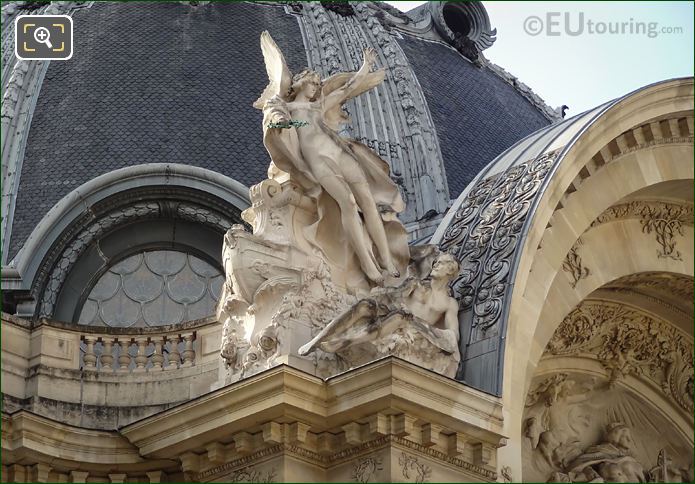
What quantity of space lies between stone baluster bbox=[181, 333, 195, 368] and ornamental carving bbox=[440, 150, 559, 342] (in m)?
2.74

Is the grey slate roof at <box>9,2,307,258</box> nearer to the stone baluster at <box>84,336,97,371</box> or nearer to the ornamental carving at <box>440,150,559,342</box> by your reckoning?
the stone baluster at <box>84,336,97,371</box>

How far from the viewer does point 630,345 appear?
22750mm

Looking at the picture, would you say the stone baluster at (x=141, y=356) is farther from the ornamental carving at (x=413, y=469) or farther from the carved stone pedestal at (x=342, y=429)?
the ornamental carving at (x=413, y=469)

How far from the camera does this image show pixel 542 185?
19594 millimetres

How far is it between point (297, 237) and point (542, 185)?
2.59 meters

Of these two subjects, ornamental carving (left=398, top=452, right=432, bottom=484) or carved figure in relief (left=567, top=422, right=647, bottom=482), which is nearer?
ornamental carving (left=398, top=452, right=432, bottom=484)

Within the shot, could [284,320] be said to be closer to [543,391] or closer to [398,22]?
[543,391]

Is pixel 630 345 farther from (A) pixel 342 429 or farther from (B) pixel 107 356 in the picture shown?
(B) pixel 107 356

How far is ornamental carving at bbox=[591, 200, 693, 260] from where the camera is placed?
2217 centimetres

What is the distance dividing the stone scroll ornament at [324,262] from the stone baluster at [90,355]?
1.56 meters

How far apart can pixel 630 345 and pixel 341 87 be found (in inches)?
209

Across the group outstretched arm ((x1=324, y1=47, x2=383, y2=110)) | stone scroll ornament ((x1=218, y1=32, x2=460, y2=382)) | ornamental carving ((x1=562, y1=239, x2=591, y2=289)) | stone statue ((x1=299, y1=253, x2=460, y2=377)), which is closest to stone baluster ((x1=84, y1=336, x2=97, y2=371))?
stone scroll ornament ((x1=218, y1=32, x2=460, y2=382))

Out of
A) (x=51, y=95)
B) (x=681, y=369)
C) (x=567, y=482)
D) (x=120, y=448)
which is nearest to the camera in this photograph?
(x=120, y=448)

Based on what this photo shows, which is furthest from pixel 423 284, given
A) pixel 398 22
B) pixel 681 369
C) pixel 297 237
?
pixel 398 22
